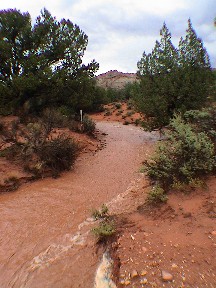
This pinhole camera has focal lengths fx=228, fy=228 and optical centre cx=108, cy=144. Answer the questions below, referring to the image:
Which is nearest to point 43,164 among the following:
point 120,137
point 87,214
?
point 87,214

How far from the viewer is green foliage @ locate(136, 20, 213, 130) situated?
1068 centimetres

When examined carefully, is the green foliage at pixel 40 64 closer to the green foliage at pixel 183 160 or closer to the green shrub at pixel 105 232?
the green foliage at pixel 183 160

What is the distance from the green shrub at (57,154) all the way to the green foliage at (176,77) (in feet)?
17.1

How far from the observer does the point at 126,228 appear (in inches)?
158

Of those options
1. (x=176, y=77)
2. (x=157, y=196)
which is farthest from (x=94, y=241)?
(x=176, y=77)

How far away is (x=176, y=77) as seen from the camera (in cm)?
1082

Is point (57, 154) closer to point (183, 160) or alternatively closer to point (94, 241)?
point (94, 241)

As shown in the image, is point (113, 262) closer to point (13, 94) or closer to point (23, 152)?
point (23, 152)

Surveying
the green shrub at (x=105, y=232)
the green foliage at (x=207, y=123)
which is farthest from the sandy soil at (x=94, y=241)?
the green foliage at (x=207, y=123)

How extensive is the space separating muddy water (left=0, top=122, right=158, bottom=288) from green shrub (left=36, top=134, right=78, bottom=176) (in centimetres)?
39

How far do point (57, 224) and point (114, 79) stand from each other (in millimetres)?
54038

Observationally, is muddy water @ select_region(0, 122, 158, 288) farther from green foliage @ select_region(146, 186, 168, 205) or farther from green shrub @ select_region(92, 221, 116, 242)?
green foliage @ select_region(146, 186, 168, 205)

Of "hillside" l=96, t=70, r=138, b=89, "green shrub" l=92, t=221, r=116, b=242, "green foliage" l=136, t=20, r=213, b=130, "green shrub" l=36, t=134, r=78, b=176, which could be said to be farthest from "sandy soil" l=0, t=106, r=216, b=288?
"hillside" l=96, t=70, r=138, b=89

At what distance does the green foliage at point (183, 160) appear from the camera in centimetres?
474
